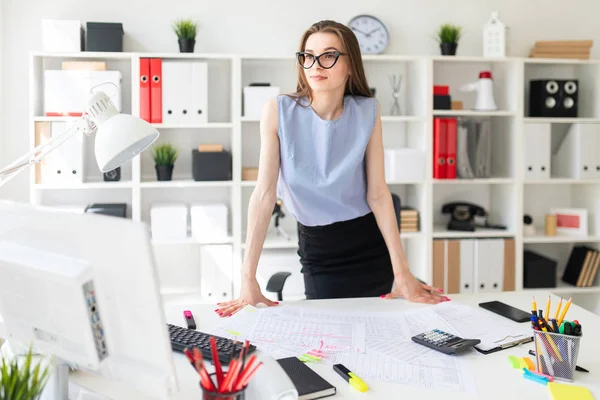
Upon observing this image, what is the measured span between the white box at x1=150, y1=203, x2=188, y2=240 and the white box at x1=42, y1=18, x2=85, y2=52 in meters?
1.05

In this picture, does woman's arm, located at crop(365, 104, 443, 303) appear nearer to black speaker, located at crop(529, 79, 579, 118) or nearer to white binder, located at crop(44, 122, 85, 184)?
white binder, located at crop(44, 122, 85, 184)

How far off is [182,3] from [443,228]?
7.29ft

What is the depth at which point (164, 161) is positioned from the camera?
140 inches

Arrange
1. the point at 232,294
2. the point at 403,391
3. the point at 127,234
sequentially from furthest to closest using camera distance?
the point at 232,294 < the point at 403,391 < the point at 127,234

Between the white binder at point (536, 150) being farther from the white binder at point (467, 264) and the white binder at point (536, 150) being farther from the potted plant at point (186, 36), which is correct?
the potted plant at point (186, 36)

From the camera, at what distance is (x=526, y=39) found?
3.98 m

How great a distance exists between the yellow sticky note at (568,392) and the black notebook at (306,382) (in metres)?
0.46

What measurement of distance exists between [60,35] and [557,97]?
10.1 ft

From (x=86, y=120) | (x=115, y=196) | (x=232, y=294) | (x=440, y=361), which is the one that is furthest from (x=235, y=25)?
(x=440, y=361)

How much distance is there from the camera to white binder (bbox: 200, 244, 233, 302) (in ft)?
11.6

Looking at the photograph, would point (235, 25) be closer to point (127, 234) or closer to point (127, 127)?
point (127, 127)

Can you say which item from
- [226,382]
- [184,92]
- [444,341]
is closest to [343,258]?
[444,341]

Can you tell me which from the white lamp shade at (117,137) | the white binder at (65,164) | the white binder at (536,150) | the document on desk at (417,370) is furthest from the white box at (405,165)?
the white lamp shade at (117,137)

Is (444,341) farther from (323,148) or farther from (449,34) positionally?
(449,34)
